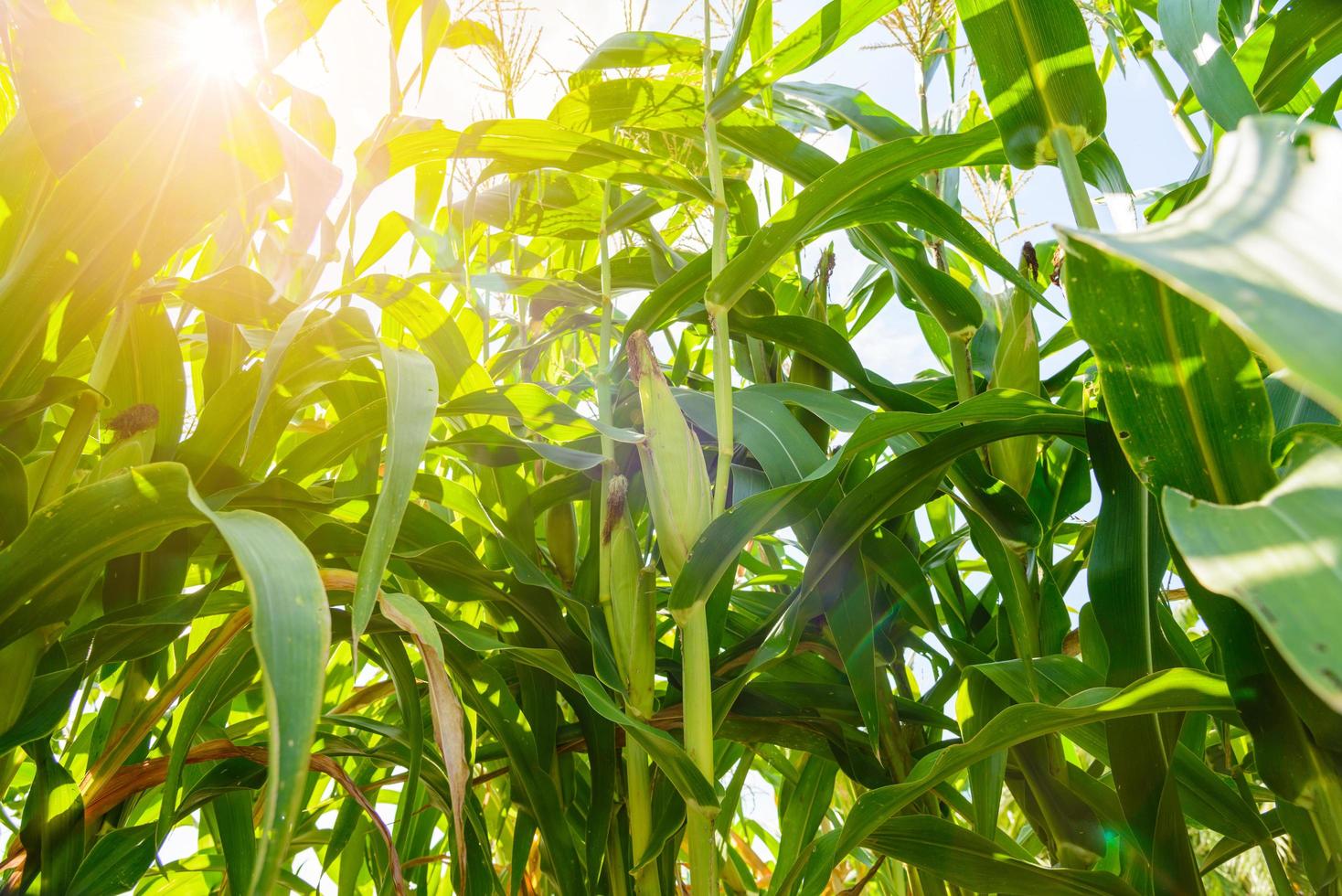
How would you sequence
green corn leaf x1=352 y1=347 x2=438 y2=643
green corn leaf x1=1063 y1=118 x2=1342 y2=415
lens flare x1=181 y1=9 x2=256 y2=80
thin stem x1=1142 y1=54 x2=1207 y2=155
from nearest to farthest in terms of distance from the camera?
1. green corn leaf x1=1063 y1=118 x2=1342 y2=415
2. green corn leaf x1=352 y1=347 x2=438 y2=643
3. lens flare x1=181 y1=9 x2=256 y2=80
4. thin stem x1=1142 y1=54 x2=1207 y2=155

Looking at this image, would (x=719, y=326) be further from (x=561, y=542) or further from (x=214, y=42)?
(x=214, y=42)

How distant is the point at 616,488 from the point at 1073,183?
341 mm

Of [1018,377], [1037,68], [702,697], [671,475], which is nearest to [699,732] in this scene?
[702,697]

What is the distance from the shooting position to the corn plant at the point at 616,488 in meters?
0.39

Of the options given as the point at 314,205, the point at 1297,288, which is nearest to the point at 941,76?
the point at 314,205

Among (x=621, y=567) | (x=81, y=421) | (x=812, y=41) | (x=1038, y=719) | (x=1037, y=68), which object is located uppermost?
(x=812, y=41)

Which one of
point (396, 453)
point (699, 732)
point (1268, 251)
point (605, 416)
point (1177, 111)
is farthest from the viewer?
point (1177, 111)

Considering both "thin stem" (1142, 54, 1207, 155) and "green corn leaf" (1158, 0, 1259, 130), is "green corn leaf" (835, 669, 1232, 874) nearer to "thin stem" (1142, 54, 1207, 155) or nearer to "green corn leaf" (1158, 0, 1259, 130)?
"green corn leaf" (1158, 0, 1259, 130)

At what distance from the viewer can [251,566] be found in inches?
11.5

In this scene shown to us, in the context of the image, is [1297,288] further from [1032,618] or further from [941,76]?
[941,76]

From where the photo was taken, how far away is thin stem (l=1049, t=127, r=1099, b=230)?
50 centimetres

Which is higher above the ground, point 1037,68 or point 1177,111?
point 1177,111

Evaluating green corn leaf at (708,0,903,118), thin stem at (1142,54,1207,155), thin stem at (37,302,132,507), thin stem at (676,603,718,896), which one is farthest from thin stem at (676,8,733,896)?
thin stem at (1142,54,1207,155)

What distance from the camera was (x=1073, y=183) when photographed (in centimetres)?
51
